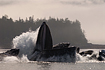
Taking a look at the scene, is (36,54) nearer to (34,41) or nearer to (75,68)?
(34,41)

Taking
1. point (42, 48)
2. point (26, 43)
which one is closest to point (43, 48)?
point (42, 48)

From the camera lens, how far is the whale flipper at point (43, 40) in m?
86.9

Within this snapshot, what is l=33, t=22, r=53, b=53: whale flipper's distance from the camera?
285 ft

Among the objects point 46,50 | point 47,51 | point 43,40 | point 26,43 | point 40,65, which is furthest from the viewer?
point 26,43

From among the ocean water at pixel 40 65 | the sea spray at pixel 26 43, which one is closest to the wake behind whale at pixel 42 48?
the sea spray at pixel 26 43

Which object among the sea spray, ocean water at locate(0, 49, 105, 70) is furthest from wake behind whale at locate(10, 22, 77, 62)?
ocean water at locate(0, 49, 105, 70)

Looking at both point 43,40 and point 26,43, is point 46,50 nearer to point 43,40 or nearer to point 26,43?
point 43,40

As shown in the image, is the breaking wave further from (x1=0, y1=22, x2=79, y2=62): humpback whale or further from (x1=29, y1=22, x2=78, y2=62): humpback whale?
(x1=29, y1=22, x2=78, y2=62): humpback whale

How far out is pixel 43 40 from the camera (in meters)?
87.4

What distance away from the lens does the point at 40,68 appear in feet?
225

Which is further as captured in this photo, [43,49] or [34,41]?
[34,41]

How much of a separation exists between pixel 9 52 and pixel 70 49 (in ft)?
60.8

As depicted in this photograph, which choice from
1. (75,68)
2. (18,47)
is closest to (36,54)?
(18,47)

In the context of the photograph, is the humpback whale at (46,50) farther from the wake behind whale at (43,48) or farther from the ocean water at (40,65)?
the ocean water at (40,65)
